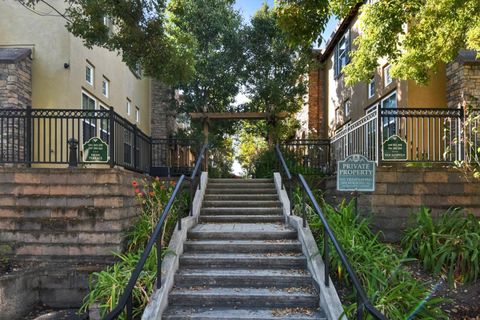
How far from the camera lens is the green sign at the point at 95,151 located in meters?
6.74

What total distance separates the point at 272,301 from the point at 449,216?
12.0 feet

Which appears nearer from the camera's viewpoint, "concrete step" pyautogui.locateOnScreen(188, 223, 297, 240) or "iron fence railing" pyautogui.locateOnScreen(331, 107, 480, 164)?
"concrete step" pyautogui.locateOnScreen(188, 223, 297, 240)

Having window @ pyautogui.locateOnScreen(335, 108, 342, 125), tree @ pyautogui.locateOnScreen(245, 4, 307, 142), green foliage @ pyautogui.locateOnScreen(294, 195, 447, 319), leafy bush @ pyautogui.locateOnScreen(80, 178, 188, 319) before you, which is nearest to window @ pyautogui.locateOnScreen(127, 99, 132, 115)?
tree @ pyautogui.locateOnScreen(245, 4, 307, 142)

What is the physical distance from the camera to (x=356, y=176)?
6590 mm

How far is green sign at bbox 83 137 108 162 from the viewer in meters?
6.74

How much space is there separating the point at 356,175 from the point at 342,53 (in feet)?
38.5

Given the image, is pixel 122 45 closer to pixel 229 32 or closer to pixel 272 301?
pixel 272 301

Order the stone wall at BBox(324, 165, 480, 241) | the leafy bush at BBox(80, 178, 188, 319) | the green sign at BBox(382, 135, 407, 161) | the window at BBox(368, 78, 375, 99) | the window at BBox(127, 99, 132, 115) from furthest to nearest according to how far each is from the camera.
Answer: the window at BBox(127, 99, 132, 115)
the window at BBox(368, 78, 375, 99)
the green sign at BBox(382, 135, 407, 161)
the stone wall at BBox(324, 165, 480, 241)
the leafy bush at BBox(80, 178, 188, 319)

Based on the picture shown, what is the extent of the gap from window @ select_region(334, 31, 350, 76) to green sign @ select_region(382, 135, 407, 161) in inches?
367

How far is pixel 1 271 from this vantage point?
6090 mm

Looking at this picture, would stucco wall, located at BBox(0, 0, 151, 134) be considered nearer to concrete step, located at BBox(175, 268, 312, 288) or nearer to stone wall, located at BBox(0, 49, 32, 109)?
stone wall, located at BBox(0, 49, 32, 109)

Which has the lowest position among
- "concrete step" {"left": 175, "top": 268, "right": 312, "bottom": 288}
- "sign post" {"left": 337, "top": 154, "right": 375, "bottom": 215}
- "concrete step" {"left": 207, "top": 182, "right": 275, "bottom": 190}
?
"concrete step" {"left": 175, "top": 268, "right": 312, "bottom": 288}

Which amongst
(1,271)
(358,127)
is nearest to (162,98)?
(358,127)

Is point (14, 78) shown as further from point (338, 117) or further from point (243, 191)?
point (338, 117)
